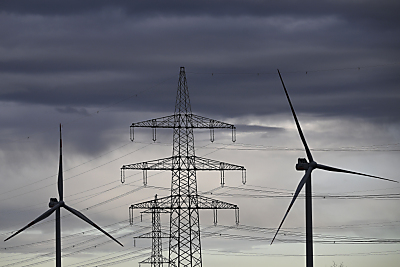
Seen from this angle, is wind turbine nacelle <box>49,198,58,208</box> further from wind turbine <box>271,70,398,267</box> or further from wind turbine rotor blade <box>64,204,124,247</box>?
wind turbine <box>271,70,398,267</box>

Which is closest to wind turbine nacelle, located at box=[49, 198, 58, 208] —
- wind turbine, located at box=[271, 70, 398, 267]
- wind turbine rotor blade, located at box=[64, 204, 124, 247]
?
wind turbine rotor blade, located at box=[64, 204, 124, 247]

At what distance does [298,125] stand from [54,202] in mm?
32030

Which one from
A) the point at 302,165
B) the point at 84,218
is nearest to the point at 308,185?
the point at 302,165

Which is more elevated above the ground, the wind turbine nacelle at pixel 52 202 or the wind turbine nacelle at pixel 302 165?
the wind turbine nacelle at pixel 302 165

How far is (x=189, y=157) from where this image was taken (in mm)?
136500

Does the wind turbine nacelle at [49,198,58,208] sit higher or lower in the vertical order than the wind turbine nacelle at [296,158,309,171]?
lower

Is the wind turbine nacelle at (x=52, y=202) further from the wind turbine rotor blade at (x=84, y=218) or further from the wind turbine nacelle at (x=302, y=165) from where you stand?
the wind turbine nacelle at (x=302, y=165)

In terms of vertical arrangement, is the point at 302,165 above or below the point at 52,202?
above


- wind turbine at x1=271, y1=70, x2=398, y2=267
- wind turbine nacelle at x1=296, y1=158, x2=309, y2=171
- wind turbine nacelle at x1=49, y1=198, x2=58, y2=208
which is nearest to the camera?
wind turbine at x1=271, y1=70, x2=398, y2=267

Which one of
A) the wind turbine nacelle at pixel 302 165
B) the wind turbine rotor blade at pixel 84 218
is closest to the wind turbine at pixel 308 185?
the wind turbine nacelle at pixel 302 165

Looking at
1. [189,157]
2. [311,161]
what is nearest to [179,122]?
[189,157]

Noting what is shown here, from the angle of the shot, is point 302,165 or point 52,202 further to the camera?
point 52,202

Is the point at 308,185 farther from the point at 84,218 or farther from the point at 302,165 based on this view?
the point at 84,218

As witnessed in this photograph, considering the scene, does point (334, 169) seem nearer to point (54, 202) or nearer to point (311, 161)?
point (311, 161)
